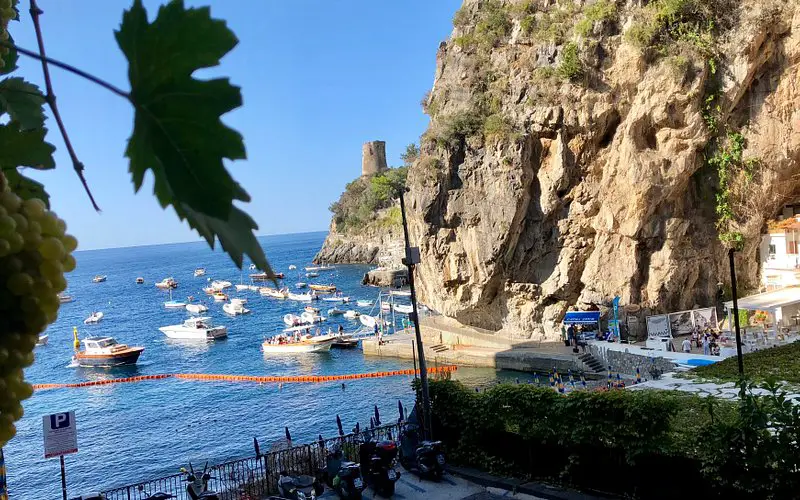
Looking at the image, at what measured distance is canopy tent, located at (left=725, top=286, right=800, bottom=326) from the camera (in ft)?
73.7

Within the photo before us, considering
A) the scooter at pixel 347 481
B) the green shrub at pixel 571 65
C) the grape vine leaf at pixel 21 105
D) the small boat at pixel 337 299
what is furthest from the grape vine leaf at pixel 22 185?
the small boat at pixel 337 299

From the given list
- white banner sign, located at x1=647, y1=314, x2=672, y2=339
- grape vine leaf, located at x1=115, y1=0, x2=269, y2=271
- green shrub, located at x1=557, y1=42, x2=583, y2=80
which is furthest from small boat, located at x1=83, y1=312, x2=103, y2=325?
grape vine leaf, located at x1=115, y1=0, x2=269, y2=271

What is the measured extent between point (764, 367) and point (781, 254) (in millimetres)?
15858

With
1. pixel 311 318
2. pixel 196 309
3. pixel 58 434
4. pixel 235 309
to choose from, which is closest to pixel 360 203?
pixel 196 309

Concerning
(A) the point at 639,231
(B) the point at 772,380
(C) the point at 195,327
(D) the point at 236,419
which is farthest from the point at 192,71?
(C) the point at 195,327

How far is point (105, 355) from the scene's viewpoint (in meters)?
37.7

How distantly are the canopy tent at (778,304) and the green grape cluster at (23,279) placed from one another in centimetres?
2548

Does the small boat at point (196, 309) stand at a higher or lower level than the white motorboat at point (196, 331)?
higher

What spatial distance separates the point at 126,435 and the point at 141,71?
87.0 feet

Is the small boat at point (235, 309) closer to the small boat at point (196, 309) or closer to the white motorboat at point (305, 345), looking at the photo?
the small boat at point (196, 309)

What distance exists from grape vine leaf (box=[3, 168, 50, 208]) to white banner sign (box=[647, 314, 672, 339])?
26.5 meters

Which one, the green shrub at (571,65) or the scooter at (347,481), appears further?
the green shrub at (571,65)

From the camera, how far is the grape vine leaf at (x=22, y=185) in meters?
0.96

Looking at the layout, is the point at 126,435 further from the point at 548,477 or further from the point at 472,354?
the point at 548,477
